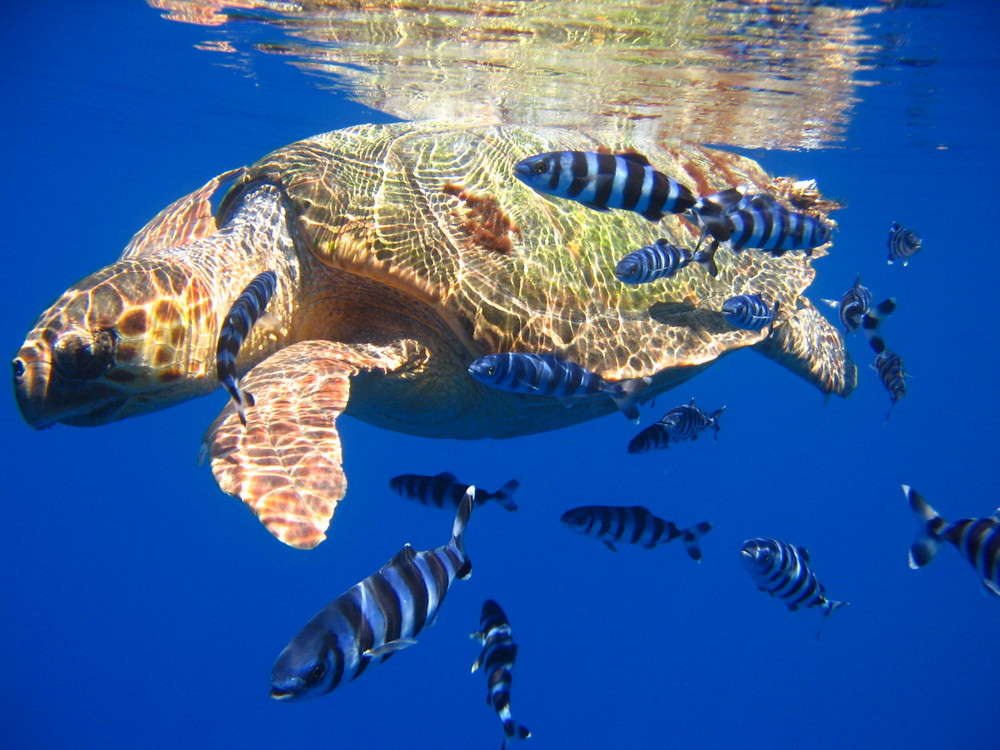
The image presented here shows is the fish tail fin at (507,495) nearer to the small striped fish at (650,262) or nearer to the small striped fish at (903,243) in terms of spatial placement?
the small striped fish at (650,262)

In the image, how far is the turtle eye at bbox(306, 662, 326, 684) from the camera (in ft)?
6.60

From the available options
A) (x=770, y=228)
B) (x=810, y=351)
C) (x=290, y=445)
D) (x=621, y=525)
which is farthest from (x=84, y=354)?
(x=810, y=351)

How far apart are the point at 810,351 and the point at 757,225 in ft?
10.5

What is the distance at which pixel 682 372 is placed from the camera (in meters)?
4.82

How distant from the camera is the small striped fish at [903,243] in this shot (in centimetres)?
573

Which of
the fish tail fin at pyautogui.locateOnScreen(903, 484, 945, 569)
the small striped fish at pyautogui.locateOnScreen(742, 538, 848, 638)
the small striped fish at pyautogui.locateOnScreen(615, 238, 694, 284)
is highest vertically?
the small striped fish at pyautogui.locateOnScreen(615, 238, 694, 284)

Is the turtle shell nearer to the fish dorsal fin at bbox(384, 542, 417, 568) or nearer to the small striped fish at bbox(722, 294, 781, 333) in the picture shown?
the small striped fish at bbox(722, 294, 781, 333)

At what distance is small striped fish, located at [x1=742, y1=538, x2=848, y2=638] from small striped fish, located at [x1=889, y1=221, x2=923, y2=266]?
3501mm

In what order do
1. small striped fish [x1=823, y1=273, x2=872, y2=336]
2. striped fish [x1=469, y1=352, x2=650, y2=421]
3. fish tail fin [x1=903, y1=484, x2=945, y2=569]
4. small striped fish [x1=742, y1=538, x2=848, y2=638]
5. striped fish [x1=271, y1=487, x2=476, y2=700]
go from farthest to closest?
1. small striped fish [x1=823, y1=273, x2=872, y2=336]
2. small striped fish [x1=742, y1=538, x2=848, y2=638]
3. striped fish [x1=469, y1=352, x2=650, y2=421]
4. fish tail fin [x1=903, y1=484, x2=945, y2=569]
5. striped fish [x1=271, y1=487, x2=476, y2=700]

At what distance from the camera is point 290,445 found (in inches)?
113

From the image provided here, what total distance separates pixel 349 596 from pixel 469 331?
203 centimetres

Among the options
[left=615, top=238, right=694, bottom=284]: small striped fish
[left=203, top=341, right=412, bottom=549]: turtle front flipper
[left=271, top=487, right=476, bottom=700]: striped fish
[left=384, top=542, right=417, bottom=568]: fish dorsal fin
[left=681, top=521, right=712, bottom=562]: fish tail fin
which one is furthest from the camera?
[left=681, top=521, right=712, bottom=562]: fish tail fin

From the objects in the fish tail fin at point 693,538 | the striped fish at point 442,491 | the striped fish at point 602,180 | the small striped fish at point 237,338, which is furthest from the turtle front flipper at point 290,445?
the fish tail fin at point 693,538

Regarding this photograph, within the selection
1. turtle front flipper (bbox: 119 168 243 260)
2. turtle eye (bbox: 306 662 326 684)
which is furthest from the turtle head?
turtle eye (bbox: 306 662 326 684)
